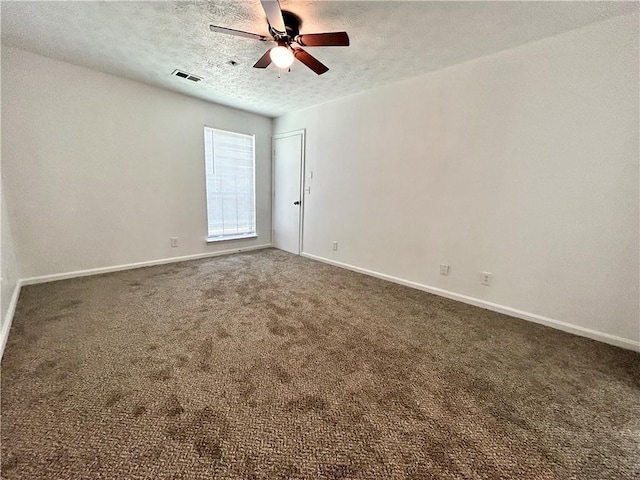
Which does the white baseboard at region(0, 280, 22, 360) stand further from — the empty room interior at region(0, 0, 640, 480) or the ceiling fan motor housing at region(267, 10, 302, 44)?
the ceiling fan motor housing at region(267, 10, 302, 44)

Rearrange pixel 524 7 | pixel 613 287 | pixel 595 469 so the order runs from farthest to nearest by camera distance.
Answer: pixel 613 287 < pixel 524 7 < pixel 595 469

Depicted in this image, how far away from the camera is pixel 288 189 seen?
188 inches

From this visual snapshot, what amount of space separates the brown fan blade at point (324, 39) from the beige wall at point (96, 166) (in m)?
2.67

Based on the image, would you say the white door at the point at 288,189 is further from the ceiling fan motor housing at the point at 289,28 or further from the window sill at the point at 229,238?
the ceiling fan motor housing at the point at 289,28

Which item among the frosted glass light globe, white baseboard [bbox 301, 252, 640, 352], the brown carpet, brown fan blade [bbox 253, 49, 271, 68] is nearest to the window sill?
the brown carpet

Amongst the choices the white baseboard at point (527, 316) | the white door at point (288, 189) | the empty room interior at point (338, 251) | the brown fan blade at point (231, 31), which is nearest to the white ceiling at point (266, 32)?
the empty room interior at point (338, 251)

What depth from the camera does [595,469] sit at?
117 centimetres

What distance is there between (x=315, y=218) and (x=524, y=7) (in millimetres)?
3235

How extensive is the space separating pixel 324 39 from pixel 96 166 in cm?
317

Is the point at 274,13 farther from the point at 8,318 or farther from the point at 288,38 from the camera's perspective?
the point at 8,318

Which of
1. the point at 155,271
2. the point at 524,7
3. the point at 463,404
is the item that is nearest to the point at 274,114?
the point at 155,271

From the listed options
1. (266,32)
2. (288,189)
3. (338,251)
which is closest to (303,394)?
(338,251)

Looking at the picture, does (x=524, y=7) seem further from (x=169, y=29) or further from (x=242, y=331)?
(x=242, y=331)

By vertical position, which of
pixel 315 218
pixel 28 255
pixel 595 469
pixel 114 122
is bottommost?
pixel 595 469
